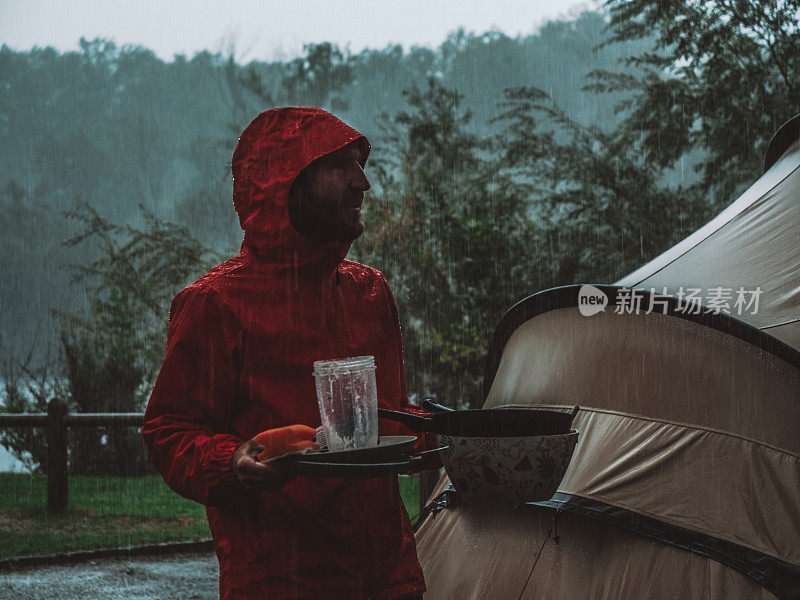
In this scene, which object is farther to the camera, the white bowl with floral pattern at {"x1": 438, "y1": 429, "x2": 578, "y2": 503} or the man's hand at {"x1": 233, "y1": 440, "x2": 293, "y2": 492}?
the white bowl with floral pattern at {"x1": 438, "y1": 429, "x2": 578, "y2": 503}

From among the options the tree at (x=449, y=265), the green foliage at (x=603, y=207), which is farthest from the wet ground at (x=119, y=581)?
the green foliage at (x=603, y=207)

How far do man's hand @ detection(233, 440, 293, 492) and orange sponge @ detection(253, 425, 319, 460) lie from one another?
0.01m

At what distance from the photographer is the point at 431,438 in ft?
5.39

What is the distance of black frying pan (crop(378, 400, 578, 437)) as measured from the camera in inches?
59.7

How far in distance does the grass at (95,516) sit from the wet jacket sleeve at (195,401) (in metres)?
4.57

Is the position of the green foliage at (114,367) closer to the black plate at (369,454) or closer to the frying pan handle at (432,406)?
the frying pan handle at (432,406)

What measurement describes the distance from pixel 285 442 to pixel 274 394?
0.24m

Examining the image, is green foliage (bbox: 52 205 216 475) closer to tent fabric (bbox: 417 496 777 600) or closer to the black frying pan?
tent fabric (bbox: 417 496 777 600)

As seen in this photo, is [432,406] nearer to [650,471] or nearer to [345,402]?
[345,402]

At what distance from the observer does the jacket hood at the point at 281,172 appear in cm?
155

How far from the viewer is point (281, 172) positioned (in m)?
1.58

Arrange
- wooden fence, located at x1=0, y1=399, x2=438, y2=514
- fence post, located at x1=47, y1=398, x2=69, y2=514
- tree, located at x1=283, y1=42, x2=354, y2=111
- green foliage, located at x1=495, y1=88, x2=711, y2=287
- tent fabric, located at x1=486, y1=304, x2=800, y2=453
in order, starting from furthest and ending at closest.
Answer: tree, located at x1=283, y1=42, x2=354, y2=111 → green foliage, located at x1=495, y1=88, x2=711, y2=287 → fence post, located at x1=47, y1=398, x2=69, y2=514 → wooden fence, located at x1=0, y1=399, x2=438, y2=514 → tent fabric, located at x1=486, y1=304, x2=800, y2=453

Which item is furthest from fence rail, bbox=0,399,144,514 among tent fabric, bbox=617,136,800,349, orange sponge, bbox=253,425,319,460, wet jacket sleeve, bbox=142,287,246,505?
orange sponge, bbox=253,425,319,460

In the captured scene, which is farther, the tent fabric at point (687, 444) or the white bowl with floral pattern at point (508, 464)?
the tent fabric at point (687, 444)
